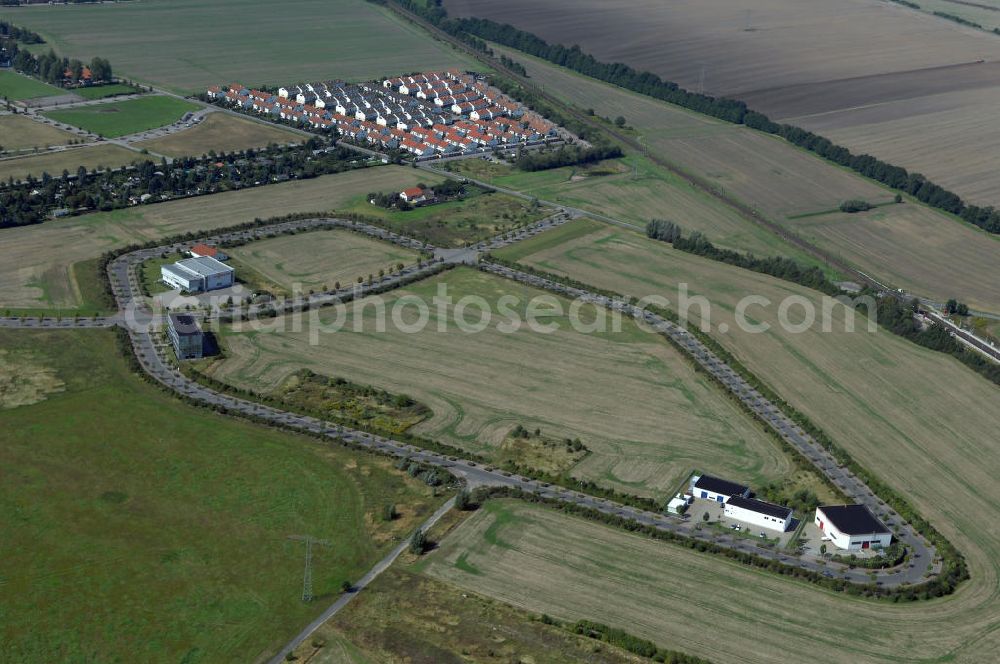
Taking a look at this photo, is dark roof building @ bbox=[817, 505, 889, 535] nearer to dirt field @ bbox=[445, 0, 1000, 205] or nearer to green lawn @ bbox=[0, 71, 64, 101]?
dirt field @ bbox=[445, 0, 1000, 205]

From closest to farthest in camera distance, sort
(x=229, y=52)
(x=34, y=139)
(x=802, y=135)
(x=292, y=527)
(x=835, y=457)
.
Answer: (x=292, y=527) → (x=835, y=457) → (x=34, y=139) → (x=802, y=135) → (x=229, y=52)

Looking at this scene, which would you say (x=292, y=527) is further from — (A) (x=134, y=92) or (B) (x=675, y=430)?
(A) (x=134, y=92)

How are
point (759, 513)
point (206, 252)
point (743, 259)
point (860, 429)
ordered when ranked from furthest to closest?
point (743, 259), point (206, 252), point (860, 429), point (759, 513)

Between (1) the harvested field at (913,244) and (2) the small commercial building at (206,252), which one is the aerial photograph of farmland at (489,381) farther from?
(1) the harvested field at (913,244)

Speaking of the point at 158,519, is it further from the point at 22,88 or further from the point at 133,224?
the point at 22,88

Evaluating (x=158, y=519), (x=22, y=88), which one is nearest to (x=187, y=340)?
(x=158, y=519)

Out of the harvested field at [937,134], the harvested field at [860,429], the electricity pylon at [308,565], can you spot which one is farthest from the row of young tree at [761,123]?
the electricity pylon at [308,565]

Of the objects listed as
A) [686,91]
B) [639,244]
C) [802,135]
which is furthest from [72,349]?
[686,91]
